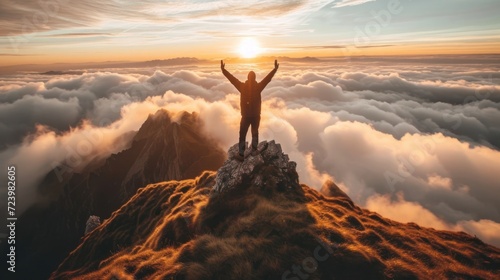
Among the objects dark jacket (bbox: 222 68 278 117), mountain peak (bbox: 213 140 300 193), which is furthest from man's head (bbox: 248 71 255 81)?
mountain peak (bbox: 213 140 300 193)

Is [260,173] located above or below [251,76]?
below

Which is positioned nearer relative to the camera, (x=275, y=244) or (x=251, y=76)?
(x=275, y=244)

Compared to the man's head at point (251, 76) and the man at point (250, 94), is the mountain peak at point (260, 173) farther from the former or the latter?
the man's head at point (251, 76)

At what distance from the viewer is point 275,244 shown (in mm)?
11297

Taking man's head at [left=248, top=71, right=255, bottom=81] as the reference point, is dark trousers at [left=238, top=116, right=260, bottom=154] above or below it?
below

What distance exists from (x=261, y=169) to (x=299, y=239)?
25.0 ft

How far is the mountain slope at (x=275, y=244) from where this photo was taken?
998cm

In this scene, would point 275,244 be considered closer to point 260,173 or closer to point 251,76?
point 260,173

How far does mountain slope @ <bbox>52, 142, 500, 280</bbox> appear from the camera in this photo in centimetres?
998

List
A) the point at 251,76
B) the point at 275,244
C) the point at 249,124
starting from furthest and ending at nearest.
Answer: the point at 249,124 < the point at 251,76 < the point at 275,244

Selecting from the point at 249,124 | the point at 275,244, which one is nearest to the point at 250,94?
the point at 249,124

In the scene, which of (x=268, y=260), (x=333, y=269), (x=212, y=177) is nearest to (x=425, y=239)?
(x=333, y=269)

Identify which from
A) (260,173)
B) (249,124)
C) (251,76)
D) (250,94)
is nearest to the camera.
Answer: (251,76)

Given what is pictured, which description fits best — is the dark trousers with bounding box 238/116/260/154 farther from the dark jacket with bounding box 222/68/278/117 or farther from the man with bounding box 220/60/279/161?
the dark jacket with bounding box 222/68/278/117
